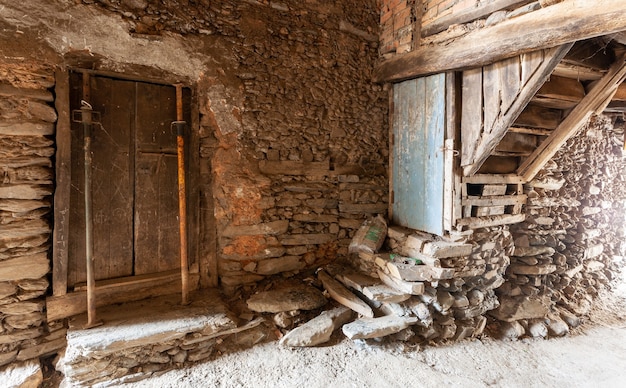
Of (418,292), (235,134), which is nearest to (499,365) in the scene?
(418,292)

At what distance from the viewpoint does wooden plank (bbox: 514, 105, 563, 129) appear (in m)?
2.70

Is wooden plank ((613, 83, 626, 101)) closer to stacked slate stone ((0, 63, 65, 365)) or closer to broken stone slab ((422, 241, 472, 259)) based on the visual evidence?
broken stone slab ((422, 241, 472, 259))

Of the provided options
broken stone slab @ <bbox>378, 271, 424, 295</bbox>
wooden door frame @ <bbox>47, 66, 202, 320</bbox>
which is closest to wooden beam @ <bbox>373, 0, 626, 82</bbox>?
broken stone slab @ <bbox>378, 271, 424, 295</bbox>

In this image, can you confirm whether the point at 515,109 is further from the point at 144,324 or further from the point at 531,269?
the point at 144,324

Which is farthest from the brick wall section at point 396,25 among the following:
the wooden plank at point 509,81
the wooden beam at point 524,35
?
the wooden plank at point 509,81

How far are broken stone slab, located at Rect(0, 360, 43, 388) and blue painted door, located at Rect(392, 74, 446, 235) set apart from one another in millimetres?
3262

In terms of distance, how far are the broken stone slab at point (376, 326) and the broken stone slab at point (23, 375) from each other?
2.20 meters

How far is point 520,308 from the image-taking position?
3098 mm

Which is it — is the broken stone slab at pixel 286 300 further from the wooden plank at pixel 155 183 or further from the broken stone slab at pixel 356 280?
the wooden plank at pixel 155 183

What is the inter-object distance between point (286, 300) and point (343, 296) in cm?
52

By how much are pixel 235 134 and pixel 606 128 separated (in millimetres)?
4566

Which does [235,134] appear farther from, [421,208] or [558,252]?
[558,252]

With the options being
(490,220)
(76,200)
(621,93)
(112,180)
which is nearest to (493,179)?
(490,220)

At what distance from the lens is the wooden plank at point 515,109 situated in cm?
207
